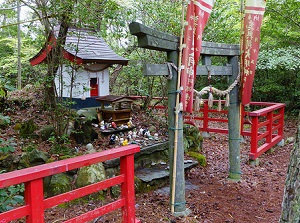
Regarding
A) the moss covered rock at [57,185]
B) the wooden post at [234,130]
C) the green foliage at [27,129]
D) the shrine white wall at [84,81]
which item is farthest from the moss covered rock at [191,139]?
the green foliage at [27,129]

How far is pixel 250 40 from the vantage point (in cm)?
418

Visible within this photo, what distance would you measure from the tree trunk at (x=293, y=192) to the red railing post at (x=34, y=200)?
5.04ft

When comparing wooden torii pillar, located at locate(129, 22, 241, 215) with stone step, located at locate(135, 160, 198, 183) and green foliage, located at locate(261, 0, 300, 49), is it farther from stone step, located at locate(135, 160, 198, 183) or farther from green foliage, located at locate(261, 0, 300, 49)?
green foliage, located at locate(261, 0, 300, 49)

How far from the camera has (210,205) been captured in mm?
3678

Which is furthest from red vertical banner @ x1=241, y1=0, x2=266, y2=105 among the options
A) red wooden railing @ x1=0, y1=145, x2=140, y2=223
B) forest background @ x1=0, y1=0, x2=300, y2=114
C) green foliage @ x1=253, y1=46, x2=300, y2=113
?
green foliage @ x1=253, y1=46, x2=300, y2=113

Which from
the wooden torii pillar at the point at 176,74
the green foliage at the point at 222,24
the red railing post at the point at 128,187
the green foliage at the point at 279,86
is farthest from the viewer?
the green foliage at the point at 279,86

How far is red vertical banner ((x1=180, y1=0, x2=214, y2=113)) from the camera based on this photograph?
3.26m

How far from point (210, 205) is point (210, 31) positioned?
163 inches

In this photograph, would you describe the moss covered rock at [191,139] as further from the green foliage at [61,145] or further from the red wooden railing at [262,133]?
the green foliage at [61,145]

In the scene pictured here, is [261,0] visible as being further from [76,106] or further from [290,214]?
[76,106]

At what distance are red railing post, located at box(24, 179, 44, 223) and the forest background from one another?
6.81 ft

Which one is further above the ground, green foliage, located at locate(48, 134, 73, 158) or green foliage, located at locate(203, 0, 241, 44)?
green foliage, located at locate(203, 0, 241, 44)

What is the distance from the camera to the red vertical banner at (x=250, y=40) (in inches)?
158

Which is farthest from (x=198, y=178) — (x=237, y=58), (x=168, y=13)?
(x=168, y=13)
